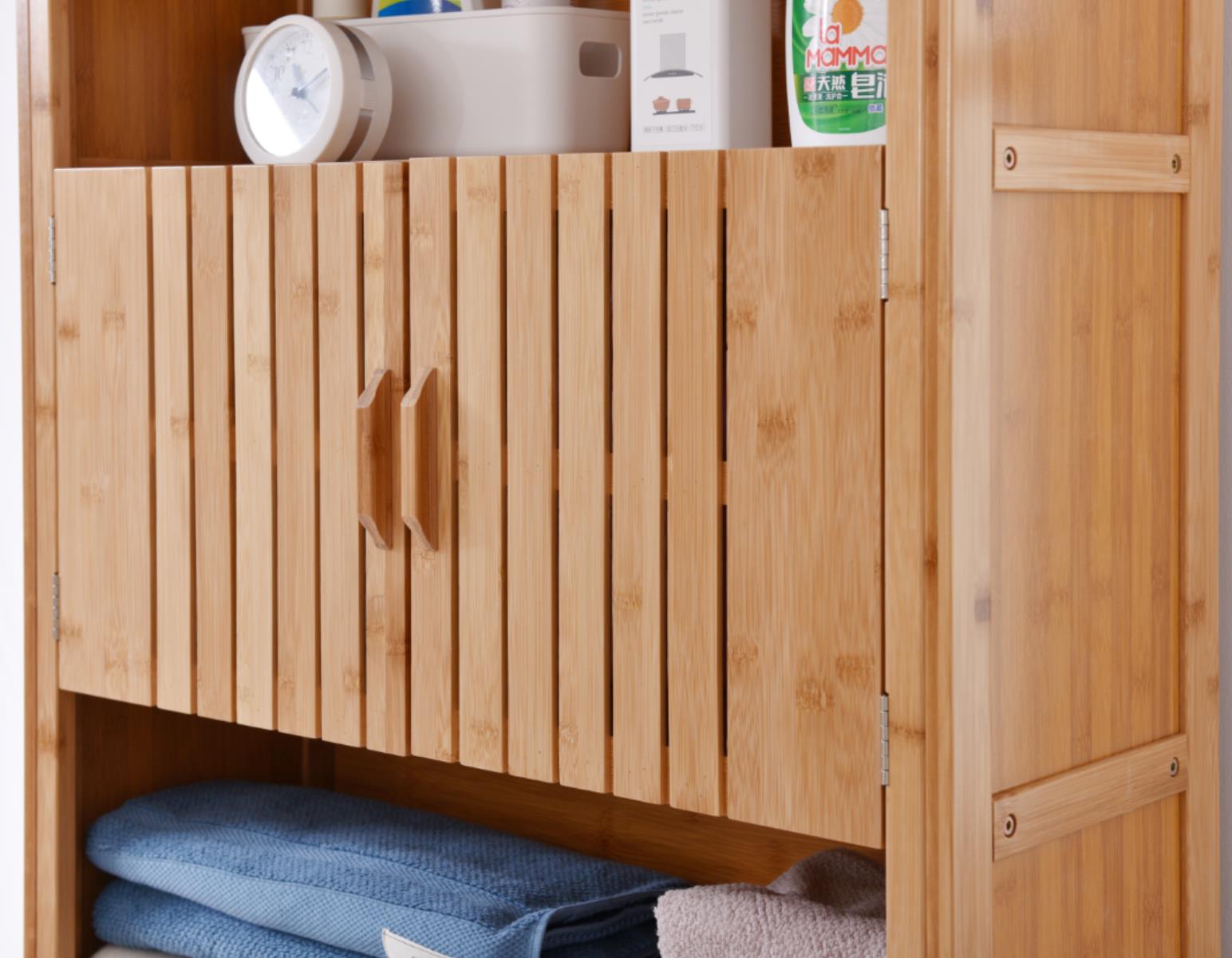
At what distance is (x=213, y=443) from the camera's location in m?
1.57

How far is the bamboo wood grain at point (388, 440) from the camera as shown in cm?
143

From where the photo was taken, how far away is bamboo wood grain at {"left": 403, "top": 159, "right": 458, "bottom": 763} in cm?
140

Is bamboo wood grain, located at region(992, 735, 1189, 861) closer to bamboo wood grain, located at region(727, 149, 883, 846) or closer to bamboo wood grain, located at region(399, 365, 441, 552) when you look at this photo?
bamboo wood grain, located at region(727, 149, 883, 846)

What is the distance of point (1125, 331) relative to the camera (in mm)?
1300

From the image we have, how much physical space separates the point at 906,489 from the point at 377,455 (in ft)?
1.66

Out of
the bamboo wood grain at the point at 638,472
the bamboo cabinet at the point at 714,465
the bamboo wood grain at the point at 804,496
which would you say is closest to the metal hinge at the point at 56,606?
the bamboo cabinet at the point at 714,465

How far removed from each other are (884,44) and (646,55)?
233 mm

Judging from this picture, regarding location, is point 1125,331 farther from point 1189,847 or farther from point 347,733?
point 347,733

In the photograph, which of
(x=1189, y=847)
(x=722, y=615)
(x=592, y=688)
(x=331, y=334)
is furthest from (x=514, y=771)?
(x=1189, y=847)

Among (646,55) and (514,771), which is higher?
(646,55)

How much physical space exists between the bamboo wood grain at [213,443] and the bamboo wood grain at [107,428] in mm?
63

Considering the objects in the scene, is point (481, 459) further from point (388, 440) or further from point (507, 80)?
point (507, 80)

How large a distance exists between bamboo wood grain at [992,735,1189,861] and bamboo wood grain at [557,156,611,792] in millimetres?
330

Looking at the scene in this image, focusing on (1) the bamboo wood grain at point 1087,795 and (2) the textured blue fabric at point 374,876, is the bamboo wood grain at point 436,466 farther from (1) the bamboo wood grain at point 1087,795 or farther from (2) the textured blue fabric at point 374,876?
(1) the bamboo wood grain at point 1087,795
